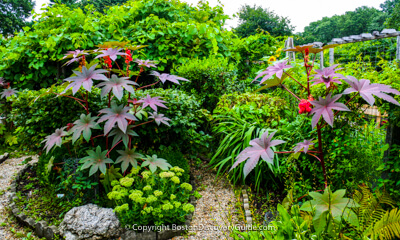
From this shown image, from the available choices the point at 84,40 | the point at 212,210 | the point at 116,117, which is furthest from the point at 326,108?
the point at 84,40

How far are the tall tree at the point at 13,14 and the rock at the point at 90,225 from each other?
20.3 m

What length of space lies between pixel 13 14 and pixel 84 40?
1987 centimetres

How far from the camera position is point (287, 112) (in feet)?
9.36

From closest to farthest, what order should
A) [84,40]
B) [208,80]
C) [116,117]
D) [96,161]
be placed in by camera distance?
A: [116,117]
[96,161]
[208,80]
[84,40]

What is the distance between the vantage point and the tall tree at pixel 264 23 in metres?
19.2

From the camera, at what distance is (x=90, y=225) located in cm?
194

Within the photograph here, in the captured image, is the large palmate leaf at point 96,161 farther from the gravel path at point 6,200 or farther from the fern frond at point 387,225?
the fern frond at point 387,225

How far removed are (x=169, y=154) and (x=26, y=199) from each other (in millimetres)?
1605

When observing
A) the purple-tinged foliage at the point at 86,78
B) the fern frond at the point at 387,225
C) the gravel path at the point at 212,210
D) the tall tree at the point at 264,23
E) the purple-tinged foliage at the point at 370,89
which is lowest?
the gravel path at the point at 212,210

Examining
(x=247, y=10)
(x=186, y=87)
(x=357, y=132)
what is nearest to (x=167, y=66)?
(x=186, y=87)

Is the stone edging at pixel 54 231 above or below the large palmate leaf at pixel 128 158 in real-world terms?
below

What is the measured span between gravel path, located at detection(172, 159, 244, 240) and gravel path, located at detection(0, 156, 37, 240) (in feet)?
4.87

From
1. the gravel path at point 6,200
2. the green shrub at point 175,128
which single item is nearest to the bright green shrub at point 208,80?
the green shrub at point 175,128

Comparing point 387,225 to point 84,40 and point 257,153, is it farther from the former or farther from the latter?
point 84,40
